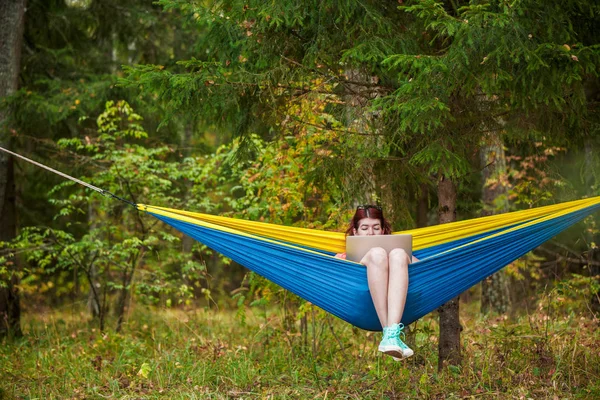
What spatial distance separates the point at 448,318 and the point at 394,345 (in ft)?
2.76

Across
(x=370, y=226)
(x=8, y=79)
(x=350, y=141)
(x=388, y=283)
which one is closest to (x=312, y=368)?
(x=370, y=226)

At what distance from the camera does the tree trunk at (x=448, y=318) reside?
312 centimetres

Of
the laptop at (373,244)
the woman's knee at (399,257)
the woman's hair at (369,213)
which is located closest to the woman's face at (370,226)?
the woman's hair at (369,213)

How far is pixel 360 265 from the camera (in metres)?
2.52

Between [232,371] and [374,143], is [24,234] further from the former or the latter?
[374,143]

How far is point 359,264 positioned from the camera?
252 cm

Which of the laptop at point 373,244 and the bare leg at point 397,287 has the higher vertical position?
the laptop at point 373,244

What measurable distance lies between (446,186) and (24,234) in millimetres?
3145

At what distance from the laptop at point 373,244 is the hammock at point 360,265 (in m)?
0.12

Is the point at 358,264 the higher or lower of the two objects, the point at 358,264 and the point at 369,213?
the lower

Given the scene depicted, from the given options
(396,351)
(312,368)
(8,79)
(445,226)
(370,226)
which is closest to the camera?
(396,351)

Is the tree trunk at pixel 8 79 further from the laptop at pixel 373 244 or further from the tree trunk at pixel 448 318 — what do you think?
the tree trunk at pixel 448 318

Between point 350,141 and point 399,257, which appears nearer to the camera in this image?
point 399,257

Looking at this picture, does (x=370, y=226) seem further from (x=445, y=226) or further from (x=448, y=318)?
(x=448, y=318)
